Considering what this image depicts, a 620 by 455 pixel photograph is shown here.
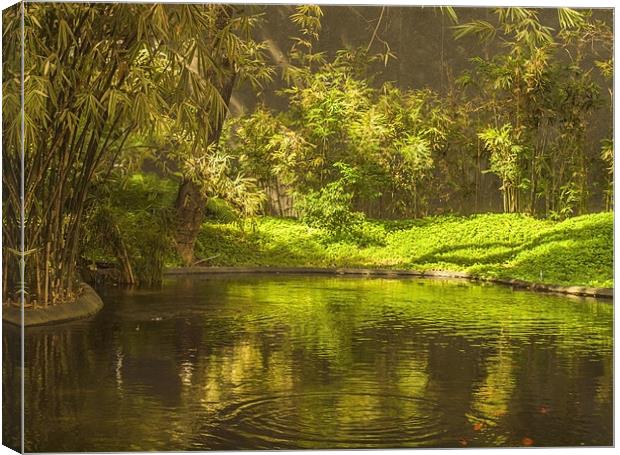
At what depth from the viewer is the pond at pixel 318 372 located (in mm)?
6902

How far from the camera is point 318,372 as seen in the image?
8.43 meters

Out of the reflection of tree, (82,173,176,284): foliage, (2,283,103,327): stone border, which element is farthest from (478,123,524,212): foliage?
(2,283,103,327): stone border

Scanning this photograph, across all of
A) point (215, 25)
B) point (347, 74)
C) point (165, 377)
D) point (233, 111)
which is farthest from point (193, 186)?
point (165, 377)

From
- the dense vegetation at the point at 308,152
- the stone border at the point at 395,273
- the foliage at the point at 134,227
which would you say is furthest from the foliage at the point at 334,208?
the foliage at the point at 134,227

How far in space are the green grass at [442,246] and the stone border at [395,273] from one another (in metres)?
0.07

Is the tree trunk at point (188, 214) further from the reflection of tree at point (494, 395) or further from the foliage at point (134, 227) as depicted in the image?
the reflection of tree at point (494, 395)

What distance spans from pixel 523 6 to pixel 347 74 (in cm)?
383

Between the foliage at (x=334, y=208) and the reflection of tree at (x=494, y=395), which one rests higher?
the foliage at (x=334, y=208)

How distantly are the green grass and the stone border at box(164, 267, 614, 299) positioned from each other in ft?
0.22

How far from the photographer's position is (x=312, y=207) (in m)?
11.8

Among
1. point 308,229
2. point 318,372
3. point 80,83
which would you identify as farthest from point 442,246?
point 80,83

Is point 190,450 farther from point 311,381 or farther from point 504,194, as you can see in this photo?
point 504,194

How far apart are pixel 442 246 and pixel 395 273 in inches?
25.4

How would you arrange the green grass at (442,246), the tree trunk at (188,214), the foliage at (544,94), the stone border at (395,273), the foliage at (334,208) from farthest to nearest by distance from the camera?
the tree trunk at (188,214), the stone border at (395,273), the green grass at (442,246), the foliage at (334,208), the foliage at (544,94)
